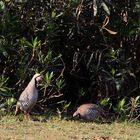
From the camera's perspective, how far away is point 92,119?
30.1ft

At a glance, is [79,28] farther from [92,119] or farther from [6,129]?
[6,129]

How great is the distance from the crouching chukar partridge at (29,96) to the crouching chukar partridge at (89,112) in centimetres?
77

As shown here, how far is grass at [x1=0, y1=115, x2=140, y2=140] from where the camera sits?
302 inches

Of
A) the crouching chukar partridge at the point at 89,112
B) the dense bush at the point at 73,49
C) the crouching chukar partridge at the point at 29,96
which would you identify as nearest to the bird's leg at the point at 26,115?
the crouching chukar partridge at the point at 29,96

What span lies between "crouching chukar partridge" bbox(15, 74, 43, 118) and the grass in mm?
232

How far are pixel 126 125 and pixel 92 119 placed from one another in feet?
1.95

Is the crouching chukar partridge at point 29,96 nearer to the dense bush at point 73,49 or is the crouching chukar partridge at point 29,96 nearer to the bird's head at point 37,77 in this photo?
the bird's head at point 37,77

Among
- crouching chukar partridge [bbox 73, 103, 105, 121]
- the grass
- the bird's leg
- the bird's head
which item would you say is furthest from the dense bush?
the grass

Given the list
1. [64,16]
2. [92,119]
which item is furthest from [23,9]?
[92,119]

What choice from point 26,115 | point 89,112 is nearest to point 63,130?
point 26,115

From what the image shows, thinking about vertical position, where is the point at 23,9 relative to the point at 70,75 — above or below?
above

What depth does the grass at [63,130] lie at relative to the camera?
7677 millimetres

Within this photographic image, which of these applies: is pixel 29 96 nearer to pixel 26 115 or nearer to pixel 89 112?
pixel 26 115

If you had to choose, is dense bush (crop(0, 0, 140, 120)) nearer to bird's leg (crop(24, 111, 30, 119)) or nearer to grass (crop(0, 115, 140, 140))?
bird's leg (crop(24, 111, 30, 119))
